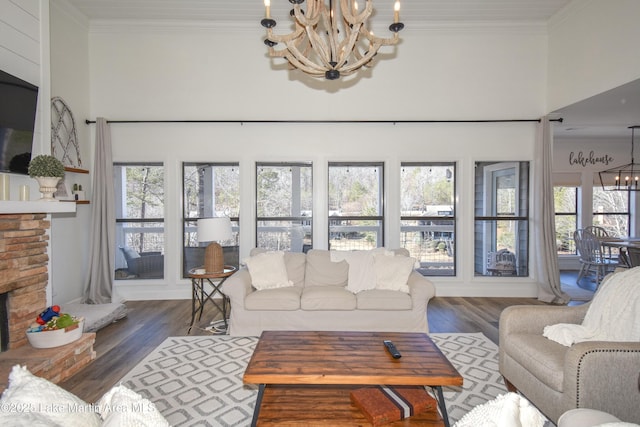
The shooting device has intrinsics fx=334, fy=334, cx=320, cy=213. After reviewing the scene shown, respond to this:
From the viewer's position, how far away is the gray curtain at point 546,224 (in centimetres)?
495

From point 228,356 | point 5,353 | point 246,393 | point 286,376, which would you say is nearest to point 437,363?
point 286,376

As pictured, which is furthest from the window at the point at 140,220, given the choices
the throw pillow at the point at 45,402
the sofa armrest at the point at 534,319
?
the sofa armrest at the point at 534,319

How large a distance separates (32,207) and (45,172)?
12.7 inches

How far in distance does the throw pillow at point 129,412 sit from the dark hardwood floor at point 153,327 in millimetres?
1962

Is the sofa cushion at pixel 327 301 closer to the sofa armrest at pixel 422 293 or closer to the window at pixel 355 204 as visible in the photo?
the sofa armrest at pixel 422 293

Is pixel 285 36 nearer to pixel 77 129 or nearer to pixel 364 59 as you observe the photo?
pixel 364 59

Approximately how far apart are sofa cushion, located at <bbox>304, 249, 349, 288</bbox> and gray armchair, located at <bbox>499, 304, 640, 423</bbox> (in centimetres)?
189

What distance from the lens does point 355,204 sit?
17.5 ft

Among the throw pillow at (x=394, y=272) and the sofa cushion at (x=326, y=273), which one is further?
the sofa cushion at (x=326, y=273)

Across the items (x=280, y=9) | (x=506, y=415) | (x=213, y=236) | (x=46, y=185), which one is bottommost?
(x=506, y=415)

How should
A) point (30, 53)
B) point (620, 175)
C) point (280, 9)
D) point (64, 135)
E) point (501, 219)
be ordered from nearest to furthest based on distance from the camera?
1. point (30, 53)
2. point (64, 135)
3. point (280, 9)
4. point (501, 219)
5. point (620, 175)

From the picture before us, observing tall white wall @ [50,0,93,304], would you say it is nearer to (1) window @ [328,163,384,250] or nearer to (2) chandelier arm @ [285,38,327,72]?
(1) window @ [328,163,384,250]

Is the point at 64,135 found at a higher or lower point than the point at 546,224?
higher

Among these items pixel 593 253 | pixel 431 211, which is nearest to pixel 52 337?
pixel 431 211
